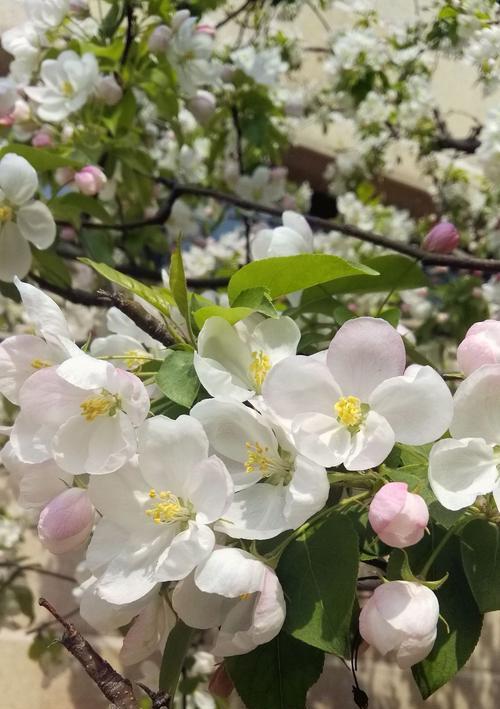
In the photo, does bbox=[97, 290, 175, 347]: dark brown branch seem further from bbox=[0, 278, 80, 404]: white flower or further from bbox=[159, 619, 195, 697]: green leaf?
bbox=[159, 619, 195, 697]: green leaf

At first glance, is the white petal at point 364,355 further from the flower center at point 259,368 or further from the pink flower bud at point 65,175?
the pink flower bud at point 65,175

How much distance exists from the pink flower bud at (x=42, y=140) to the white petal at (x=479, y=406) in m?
0.79

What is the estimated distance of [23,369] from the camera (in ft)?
1.53

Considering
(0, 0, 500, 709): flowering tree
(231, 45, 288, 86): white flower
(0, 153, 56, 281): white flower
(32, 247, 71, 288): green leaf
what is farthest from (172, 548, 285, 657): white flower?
(231, 45, 288, 86): white flower

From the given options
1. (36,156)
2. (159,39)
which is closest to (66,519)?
(36,156)

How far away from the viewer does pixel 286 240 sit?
60cm

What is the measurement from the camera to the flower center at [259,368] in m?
0.46

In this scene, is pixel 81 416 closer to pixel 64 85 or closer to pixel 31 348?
pixel 31 348

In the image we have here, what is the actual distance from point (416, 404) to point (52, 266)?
581 mm

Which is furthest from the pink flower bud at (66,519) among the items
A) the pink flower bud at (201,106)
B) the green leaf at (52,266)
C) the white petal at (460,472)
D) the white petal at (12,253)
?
the pink flower bud at (201,106)

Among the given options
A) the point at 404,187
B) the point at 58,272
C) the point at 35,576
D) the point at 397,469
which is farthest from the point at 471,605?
the point at 404,187

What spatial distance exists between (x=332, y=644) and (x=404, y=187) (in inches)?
83.3

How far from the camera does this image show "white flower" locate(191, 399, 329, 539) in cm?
39

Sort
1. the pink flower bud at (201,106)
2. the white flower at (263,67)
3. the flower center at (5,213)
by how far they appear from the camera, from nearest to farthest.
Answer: the flower center at (5,213) < the pink flower bud at (201,106) < the white flower at (263,67)
